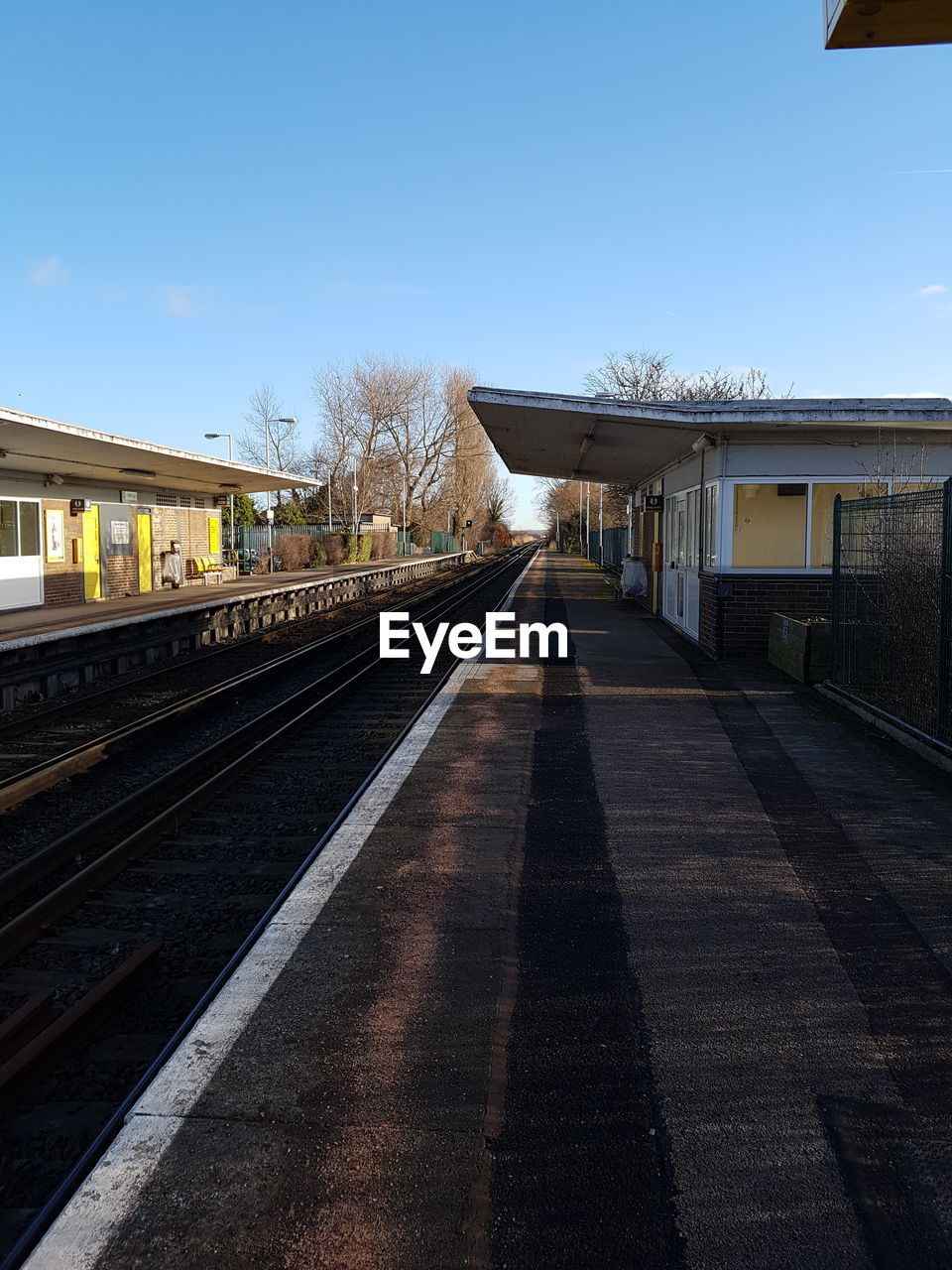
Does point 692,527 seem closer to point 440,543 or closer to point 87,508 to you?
point 87,508

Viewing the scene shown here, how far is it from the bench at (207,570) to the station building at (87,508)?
10.4 inches

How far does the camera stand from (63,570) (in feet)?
73.2

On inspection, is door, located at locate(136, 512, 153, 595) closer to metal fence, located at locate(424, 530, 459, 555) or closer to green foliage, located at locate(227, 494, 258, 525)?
green foliage, located at locate(227, 494, 258, 525)

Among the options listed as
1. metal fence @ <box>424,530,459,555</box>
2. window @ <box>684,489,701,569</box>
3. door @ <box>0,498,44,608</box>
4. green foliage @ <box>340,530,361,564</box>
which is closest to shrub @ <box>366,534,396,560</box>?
green foliage @ <box>340,530,361,564</box>

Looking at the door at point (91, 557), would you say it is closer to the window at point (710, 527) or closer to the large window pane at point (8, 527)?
the large window pane at point (8, 527)

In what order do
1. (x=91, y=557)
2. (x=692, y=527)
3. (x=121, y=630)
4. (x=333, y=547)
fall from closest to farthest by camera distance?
(x=692, y=527) → (x=121, y=630) → (x=91, y=557) → (x=333, y=547)

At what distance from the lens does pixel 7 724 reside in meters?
10.1

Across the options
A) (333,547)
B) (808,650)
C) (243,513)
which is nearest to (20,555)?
(808,650)

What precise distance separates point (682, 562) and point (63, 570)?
14.1m

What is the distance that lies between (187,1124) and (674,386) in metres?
49.7

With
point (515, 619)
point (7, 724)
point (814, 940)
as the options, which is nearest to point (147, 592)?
point (515, 619)

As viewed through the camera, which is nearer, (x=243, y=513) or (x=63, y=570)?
(x=63, y=570)

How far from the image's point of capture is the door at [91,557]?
917 inches

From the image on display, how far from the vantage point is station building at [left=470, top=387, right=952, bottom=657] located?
12.1m
